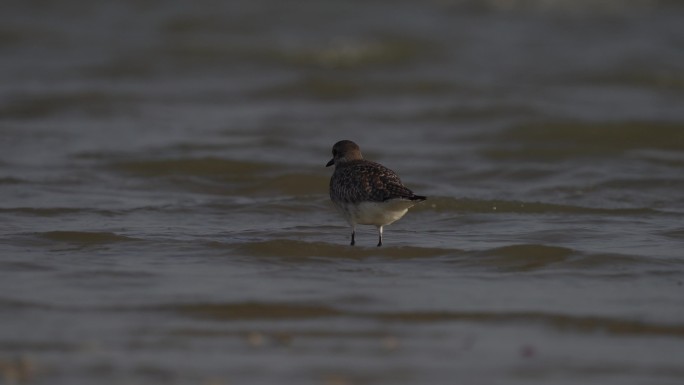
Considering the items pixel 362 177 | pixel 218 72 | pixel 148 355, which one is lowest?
pixel 148 355

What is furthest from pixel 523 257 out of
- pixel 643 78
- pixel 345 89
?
pixel 643 78

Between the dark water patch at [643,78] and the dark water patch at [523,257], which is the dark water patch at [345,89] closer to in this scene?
the dark water patch at [643,78]

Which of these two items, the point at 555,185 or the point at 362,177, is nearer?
the point at 362,177

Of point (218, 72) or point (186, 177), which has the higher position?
point (218, 72)

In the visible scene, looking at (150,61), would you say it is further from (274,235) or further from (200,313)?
(200,313)

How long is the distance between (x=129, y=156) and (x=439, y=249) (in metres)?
5.03

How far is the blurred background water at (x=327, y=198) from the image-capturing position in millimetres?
5777

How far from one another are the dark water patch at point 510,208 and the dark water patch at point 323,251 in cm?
186

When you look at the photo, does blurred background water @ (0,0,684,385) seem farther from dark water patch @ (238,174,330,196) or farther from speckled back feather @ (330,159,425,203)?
speckled back feather @ (330,159,425,203)

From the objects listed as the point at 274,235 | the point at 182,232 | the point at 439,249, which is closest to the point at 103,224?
the point at 182,232

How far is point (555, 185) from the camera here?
1119cm

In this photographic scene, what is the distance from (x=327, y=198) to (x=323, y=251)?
2525mm

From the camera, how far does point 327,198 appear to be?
35.1ft

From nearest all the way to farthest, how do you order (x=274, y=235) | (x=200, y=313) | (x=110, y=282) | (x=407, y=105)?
(x=200, y=313) < (x=110, y=282) < (x=274, y=235) < (x=407, y=105)
